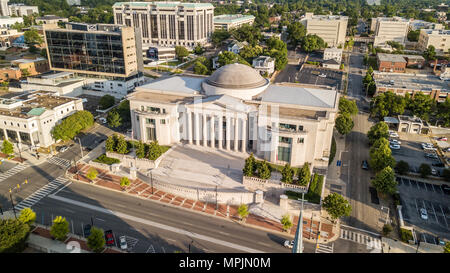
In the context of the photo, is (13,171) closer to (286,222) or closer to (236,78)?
(236,78)

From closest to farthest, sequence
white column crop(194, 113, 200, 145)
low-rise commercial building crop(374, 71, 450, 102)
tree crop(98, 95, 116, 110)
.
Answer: white column crop(194, 113, 200, 145), tree crop(98, 95, 116, 110), low-rise commercial building crop(374, 71, 450, 102)

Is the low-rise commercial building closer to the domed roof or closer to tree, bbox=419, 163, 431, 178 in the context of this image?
tree, bbox=419, 163, 431, 178

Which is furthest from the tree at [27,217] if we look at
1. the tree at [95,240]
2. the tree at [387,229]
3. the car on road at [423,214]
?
the car on road at [423,214]

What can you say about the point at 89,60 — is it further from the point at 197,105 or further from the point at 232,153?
the point at 232,153

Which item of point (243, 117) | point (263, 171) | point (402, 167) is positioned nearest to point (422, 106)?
point (402, 167)

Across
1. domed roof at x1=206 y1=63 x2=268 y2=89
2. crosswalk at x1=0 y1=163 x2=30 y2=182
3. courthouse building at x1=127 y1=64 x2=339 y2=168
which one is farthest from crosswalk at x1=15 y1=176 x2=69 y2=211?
domed roof at x1=206 y1=63 x2=268 y2=89

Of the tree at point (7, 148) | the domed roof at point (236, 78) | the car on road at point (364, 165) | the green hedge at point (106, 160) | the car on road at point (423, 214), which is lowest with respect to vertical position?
the car on road at point (423, 214)

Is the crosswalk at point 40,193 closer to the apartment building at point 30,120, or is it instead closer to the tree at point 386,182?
the apartment building at point 30,120
